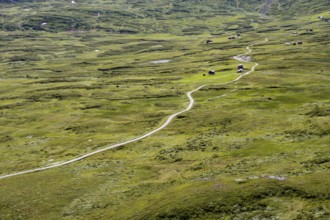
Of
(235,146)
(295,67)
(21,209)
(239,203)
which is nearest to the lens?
(239,203)

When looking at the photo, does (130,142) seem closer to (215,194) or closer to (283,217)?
(215,194)

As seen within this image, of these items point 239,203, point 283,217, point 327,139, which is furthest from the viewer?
point 327,139

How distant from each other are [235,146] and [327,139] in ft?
63.8

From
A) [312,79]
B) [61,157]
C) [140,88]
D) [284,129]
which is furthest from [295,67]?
[61,157]

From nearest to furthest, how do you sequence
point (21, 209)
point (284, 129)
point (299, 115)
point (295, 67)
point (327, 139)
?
point (21, 209), point (327, 139), point (284, 129), point (299, 115), point (295, 67)

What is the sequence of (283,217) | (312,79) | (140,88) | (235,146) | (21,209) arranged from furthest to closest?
(140,88) < (312,79) < (235,146) < (21,209) < (283,217)

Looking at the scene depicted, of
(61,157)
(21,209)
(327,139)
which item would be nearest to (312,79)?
(327,139)

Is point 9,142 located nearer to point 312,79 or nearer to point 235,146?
point 235,146

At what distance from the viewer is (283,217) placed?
1879 inches

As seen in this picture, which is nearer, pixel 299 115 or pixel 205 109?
pixel 299 115

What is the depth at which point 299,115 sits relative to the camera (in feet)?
338

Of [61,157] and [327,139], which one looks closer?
[327,139]

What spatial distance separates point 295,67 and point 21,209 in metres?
155

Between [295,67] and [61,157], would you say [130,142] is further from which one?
[295,67]
